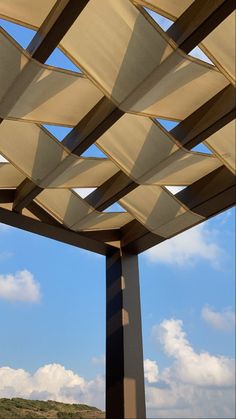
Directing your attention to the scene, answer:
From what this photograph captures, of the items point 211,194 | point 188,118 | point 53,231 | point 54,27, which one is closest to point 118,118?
point 188,118

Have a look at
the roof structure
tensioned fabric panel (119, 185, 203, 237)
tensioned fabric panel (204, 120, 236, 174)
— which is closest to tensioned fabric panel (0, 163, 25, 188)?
the roof structure

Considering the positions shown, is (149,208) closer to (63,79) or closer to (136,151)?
(136,151)

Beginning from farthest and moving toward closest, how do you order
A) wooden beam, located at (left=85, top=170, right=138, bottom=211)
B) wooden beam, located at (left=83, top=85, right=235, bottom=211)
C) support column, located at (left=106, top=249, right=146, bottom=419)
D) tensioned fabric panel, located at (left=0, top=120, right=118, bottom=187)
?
1. support column, located at (left=106, top=249, right=146, bottom=419)
2. wooden beam, located at (left=85, top=170, right=138, bottom=211)
3. tensioned fabric panel, located at (left=0, top=120, right=118, bottom=187)
4. wooden beam, located at (left=83, top=85, right=235, bottom=211)

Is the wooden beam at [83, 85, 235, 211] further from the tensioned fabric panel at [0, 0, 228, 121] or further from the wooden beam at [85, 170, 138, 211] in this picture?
the wooden beam at [85, 170, 138, 211]

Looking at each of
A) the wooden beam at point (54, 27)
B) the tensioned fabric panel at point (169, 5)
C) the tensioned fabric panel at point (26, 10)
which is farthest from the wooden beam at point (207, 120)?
the tensioned fabric panel at point (26, 10)

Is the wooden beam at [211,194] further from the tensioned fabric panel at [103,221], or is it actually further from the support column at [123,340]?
the support column at [123,340]

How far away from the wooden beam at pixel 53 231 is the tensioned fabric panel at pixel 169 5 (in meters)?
7.51

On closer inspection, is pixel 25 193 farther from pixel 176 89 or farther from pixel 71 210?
pixel 176 89

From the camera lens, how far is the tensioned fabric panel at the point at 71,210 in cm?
1260

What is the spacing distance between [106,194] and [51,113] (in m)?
3.39

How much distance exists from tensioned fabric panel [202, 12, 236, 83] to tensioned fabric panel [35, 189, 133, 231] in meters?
5.96

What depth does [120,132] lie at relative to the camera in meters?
10.1

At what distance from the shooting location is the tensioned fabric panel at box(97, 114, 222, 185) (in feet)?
32.3

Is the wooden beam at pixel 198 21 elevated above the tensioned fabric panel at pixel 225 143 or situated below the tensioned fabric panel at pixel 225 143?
above
